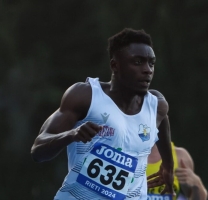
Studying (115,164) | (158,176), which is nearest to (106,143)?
(115,164)

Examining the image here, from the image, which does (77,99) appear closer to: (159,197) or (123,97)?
(123,97)

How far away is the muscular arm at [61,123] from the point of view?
21.2 feet

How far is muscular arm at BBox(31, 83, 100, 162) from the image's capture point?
21.2 feet

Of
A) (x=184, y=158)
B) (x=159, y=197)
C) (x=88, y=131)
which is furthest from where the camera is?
(x=184, y=158)

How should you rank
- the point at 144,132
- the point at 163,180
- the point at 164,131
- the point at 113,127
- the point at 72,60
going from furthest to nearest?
1. the point at 72,60
2. the point at 163,180
3. the point at 164,131
4. the point at 144,132
5. the point at 113,127

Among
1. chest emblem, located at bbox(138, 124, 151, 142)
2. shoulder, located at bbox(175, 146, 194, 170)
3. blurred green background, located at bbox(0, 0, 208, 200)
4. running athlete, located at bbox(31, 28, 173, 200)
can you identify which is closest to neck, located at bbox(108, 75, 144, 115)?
running athlete, located at bbox(31, 28, 173, 200)

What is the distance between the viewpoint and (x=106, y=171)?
6.75m

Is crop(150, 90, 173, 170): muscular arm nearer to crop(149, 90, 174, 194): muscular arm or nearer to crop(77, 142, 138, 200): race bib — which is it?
crop(149, 90, 174, 194): muscular arm

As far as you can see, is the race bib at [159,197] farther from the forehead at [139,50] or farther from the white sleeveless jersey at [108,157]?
the forehead at [139,50]

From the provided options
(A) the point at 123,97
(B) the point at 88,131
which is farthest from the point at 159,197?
(B) the point at 88,131

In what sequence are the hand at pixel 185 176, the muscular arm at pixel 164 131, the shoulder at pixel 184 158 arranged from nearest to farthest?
the muscular arm at pixel 164 131 → the hand at pixel 185 176 → the shoulder at pixel 184 158

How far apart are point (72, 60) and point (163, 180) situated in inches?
337

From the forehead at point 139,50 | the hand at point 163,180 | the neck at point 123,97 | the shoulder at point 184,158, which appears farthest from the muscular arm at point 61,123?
the shoulder at point 184,158

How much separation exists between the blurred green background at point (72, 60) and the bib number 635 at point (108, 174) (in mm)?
9070
